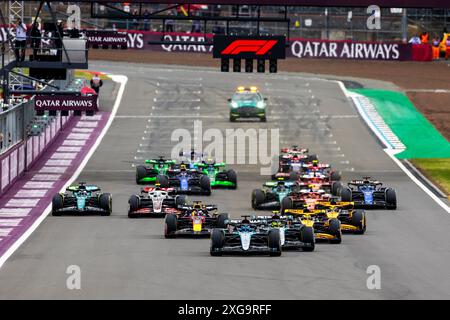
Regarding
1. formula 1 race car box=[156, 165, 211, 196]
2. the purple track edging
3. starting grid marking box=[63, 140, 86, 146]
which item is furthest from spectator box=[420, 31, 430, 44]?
formula 1 race car box=[156, 165, 211, 196]

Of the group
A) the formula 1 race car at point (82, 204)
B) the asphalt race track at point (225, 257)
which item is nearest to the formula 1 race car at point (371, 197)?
the asphalt race track at point (225, 257)

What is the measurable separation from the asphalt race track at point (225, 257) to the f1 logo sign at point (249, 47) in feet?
16.1

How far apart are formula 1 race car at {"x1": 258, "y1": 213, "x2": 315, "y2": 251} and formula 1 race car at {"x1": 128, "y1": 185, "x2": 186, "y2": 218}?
7.04 m

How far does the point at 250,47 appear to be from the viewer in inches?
2254

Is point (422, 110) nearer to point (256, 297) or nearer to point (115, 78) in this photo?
point (115, 78)

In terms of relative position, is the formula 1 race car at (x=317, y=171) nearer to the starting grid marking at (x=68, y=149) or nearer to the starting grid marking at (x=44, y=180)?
the starting grid marking at (x=44, y=180)

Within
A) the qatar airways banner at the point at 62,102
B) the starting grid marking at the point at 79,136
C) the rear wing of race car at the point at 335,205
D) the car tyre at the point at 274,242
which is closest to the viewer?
the car tyre at the point at 274,242

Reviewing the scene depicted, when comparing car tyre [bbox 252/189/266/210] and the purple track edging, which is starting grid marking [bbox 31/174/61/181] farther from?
car tyre [bbox 252/189/266/210]

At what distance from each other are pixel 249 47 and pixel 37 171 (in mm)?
10128

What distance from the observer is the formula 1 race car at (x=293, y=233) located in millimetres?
39031

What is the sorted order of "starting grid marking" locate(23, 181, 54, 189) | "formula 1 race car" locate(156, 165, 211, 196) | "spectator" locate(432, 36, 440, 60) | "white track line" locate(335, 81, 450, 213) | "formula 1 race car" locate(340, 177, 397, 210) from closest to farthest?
1. "formula 1 race car" locate(340, 177, 397, 210)
2. "formula 1 race car" locate(156, 165, 211, 196)
3. "white track line" locate(335, 81, 450, 213)
4. "starting grid marking" locate(23, 181, 54, 189)
5. "spectator" locate(432, 36, 440, 60)

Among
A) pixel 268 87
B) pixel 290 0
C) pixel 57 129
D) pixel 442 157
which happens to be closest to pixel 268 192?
pixel 290 0

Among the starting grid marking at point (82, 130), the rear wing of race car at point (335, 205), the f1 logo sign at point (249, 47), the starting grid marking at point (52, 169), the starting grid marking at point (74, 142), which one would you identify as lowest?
the starting grid marking at point (52, 169)

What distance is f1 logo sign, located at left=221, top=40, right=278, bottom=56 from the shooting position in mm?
57188
